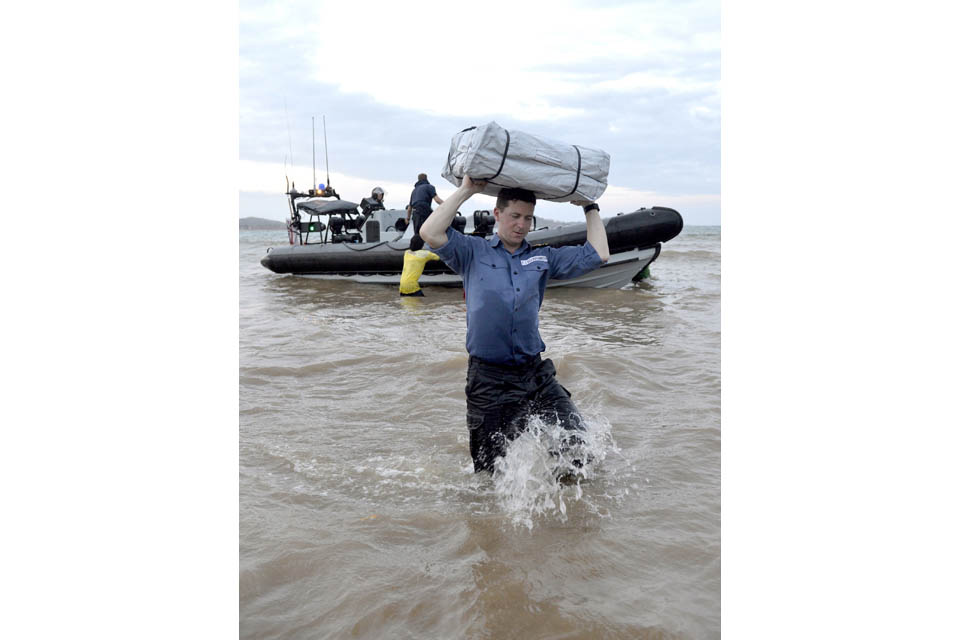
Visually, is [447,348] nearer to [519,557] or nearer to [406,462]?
[406,462]

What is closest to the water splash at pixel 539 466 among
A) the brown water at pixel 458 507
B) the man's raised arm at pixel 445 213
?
the brown water at pixel 458 507

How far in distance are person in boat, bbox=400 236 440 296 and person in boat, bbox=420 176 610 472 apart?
9.85m

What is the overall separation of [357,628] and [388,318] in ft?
26.7

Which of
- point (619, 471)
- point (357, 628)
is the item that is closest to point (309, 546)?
point (357, 628)

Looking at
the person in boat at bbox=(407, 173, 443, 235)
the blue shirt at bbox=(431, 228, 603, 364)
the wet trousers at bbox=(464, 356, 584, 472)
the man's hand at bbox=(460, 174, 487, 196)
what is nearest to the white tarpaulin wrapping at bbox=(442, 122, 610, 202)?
the man's hand at bbox=(460, 174, 487, 196)

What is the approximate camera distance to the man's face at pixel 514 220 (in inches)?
133

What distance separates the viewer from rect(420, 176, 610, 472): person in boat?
3.38 meters

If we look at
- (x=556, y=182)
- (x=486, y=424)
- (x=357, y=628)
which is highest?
(x=556, y=182)

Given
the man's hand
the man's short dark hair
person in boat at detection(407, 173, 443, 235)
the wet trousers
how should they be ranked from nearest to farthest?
the man's hand < the man's short dark hair < the wet trousers < person in boat at detection(407, 173, 443, 235)

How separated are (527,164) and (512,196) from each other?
0.62 feet

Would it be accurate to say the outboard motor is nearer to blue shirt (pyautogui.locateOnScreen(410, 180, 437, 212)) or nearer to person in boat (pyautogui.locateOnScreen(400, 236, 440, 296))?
person in boat (pyautogui.locateOnScreen(400, 236, 440, 296))

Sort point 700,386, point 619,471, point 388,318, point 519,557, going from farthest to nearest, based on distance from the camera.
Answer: point 388,318, point 700,386, point 619,471, point 519,557

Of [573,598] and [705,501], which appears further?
[705,501]

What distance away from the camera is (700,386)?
19.6 ft
